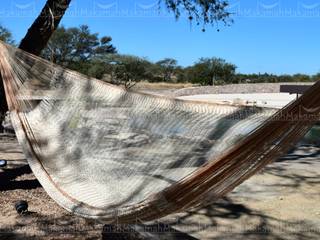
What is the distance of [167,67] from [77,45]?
1050cm

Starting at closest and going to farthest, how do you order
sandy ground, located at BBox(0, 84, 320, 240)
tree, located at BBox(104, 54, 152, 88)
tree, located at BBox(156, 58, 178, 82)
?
sandy ground, located at BBox(0, 84, 320, 240) < tree, located at BBox(104, 54, 152, 88) < tree, located at BBox(156, 58, 178, 82)

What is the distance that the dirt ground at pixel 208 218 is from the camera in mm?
3115

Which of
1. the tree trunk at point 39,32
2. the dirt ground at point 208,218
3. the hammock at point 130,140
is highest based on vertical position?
the tree trunk at point 39,32

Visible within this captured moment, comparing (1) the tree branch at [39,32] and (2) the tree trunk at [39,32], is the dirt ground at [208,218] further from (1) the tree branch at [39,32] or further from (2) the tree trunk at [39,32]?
(1) the tree branch at [39,32]

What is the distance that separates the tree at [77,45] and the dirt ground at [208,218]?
26045 mm

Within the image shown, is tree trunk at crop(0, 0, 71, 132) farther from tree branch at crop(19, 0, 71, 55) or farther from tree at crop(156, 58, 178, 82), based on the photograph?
tree at crop(156, 58, 178, 82)

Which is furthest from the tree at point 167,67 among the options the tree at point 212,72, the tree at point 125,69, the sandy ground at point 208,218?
the sandy ground at point 208,218

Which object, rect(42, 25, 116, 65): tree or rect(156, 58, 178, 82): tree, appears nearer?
rect(42, 25, 116, 65): tree

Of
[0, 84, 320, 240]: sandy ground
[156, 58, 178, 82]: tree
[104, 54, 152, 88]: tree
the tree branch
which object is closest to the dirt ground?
[0, 84, 320, 240]: sandy ground

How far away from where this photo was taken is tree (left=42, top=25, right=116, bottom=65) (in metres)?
30.9

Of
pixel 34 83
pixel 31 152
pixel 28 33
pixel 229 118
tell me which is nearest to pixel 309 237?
pixel 229 118

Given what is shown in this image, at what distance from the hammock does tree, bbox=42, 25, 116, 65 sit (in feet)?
87.2

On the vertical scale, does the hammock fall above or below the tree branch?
below

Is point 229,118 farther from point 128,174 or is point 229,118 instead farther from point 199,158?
point 128,174
